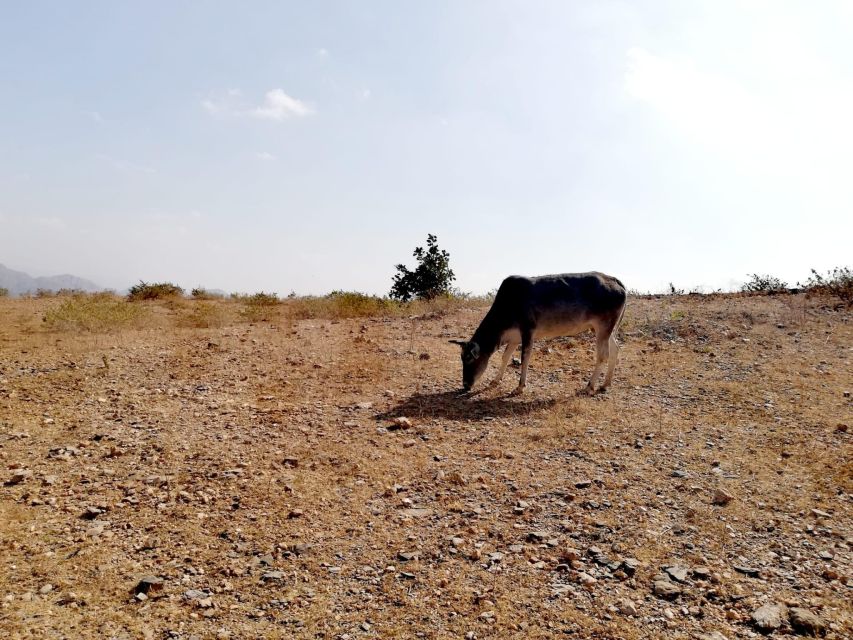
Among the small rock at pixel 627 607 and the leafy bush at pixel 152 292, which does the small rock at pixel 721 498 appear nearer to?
the small rock at pixel 627 607

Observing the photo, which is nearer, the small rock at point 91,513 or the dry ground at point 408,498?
the dry ground at point 408,498

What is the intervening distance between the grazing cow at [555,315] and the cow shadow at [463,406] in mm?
552

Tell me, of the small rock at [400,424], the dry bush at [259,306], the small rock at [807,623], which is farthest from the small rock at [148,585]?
the dry bush at [259,306]

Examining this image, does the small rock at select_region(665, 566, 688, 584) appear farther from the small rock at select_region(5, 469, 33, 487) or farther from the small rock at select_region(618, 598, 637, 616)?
the small rock at select_region(5, 469, 33, 487)

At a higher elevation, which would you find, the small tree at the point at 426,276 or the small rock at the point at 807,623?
the small tree at the point at 426,276

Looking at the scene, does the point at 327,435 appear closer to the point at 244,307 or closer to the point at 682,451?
the point at 682,451

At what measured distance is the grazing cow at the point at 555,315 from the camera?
10.4 m

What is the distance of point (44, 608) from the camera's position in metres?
3.76

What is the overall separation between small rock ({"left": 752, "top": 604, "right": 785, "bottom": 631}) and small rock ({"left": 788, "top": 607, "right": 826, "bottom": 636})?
0.08m

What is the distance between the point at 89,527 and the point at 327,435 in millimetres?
3188

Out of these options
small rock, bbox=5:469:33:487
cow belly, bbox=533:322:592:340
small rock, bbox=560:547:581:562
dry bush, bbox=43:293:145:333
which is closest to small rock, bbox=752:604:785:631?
small rock, bbox=560:547:581:562

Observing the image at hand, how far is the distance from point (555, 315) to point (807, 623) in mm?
6995

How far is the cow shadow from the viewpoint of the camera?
8.73 metres

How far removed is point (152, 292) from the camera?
2098cm
